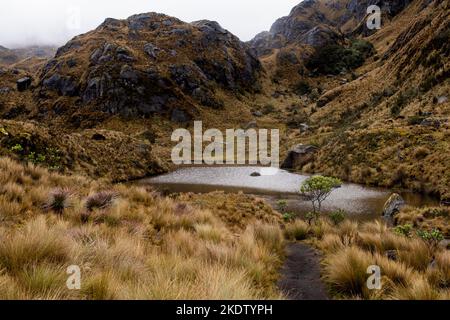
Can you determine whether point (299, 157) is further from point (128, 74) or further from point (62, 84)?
point (62, 84)

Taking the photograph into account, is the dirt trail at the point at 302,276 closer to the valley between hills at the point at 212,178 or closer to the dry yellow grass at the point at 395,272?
the valley between hills at the point at 212,178

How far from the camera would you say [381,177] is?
27.4m

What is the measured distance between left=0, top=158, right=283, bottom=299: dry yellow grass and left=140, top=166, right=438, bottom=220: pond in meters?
11.3

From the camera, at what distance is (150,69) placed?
79562mm

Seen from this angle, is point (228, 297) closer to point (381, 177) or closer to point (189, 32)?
point (381, 177)

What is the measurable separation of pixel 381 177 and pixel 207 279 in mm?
25810

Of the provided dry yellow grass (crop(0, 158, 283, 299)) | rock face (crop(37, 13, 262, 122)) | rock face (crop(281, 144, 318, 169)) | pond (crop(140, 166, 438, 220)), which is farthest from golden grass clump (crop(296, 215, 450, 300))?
rock face (crop(37, 13, 262, 122))

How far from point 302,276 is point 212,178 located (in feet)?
88.9

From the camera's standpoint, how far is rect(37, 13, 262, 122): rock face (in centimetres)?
7650

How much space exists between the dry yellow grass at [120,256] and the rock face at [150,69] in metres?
67.2

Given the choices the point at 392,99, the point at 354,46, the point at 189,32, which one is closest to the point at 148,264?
the point at 392,99

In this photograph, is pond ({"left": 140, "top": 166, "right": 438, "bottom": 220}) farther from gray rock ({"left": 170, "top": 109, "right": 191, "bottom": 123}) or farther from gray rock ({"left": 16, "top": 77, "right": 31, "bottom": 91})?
gray rock ({"left": 16, "top": 77, "right": 31, "bottom": 91})

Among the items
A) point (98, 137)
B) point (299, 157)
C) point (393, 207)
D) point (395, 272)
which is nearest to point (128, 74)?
point (98, 137)

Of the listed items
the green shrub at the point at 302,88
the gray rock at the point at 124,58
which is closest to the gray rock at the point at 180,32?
the gray rock at the point at 124,58
